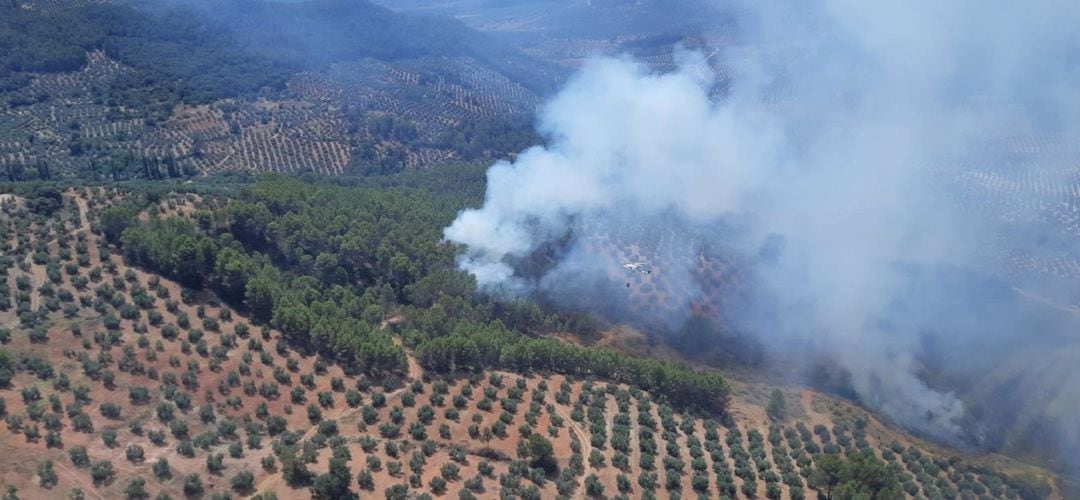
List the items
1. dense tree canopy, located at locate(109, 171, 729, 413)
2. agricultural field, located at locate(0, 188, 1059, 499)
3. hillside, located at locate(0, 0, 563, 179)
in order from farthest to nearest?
hillside, located at locate(0, 0, 563, 179)
dense tree canopy, located at locate(109, 171, 729, 413)
agricultural field, located at locate(0, 188, 1059, 499)

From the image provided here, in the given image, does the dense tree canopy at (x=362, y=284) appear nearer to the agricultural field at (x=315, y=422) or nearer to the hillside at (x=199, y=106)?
the agricultural field at (x=315, y=422)

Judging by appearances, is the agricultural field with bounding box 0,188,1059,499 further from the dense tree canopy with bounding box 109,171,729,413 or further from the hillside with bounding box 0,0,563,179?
the hillside with bounding box 0,0,563,179

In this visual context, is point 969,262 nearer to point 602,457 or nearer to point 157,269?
point 602,457

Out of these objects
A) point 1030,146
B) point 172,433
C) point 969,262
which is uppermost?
point 1030,146

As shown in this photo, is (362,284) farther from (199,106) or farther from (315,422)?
(199,106)

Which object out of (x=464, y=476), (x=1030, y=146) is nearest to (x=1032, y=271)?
(x=1030, y=146)

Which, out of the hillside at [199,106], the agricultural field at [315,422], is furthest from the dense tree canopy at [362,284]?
the hillside at [199,106]

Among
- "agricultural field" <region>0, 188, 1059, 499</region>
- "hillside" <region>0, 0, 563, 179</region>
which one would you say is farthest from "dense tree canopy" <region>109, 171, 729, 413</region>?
"hillside" <region>0, 0, 563, 179</region>

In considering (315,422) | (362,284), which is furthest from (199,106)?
(315,422)

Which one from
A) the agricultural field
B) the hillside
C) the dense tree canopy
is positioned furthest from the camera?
the hillside
